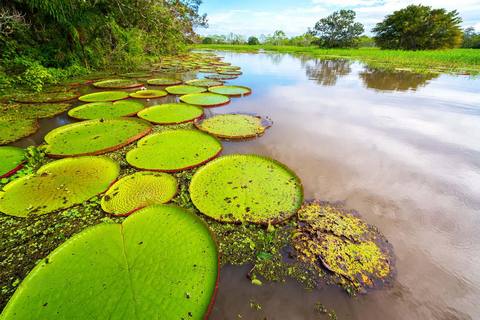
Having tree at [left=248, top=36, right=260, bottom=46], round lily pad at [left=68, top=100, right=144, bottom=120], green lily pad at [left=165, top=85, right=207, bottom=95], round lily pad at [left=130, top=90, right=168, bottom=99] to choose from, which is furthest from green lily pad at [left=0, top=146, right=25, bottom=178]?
tree at [left=248, top=36, right=260, bottom=46]

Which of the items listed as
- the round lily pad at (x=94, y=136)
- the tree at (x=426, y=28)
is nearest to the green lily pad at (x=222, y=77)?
the round lily pad at (x=94, y=136)

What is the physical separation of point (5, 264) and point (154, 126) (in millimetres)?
2414

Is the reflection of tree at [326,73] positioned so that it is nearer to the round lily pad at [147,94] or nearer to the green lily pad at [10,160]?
the round lily pad at [147,94]

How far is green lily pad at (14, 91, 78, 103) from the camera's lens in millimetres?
4242

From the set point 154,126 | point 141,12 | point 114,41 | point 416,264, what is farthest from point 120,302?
point 114,41

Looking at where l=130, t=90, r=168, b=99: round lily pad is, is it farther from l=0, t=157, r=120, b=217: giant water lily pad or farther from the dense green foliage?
l=0, t=157, r=120, b=217: giant water lily pad

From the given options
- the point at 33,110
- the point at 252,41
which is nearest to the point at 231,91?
the point at 33,110

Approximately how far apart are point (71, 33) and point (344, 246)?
28.9ft

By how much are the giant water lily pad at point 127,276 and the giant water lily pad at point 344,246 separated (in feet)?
2.35

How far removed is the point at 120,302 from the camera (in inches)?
40.8

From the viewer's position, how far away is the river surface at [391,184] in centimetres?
115

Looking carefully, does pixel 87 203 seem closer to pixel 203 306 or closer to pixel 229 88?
pixel 203 306

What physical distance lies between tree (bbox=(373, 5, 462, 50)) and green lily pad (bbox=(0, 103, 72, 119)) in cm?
3961

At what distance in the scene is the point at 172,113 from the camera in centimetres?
386
